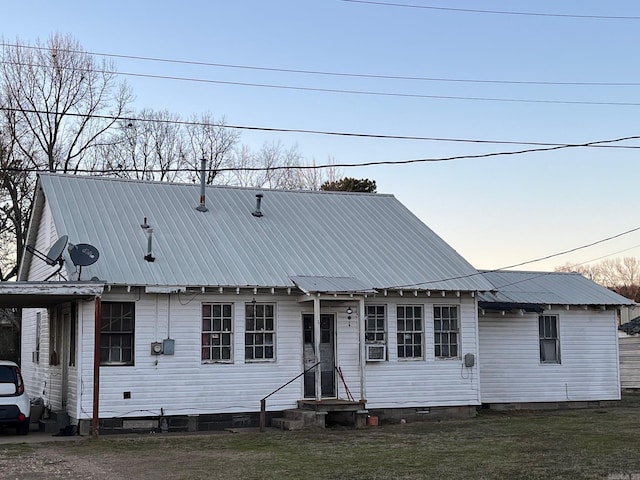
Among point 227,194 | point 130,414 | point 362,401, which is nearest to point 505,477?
point 362,401

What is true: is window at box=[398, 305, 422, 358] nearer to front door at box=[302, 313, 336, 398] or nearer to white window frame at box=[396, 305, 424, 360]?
white window frame at box=[396, 305, 424, 360]

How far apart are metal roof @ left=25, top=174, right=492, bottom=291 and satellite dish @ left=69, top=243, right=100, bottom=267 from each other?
47 cm

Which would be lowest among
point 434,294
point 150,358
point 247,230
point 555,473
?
point 555,473

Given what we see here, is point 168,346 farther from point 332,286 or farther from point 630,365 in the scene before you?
point 630,365

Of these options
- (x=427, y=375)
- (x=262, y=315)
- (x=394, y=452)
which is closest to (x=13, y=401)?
(x=262, y=315)

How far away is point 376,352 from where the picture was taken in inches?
853

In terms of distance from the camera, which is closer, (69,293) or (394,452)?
(394,452)

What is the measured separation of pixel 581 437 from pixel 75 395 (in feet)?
34.6

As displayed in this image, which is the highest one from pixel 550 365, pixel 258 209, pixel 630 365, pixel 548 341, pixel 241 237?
pixel 258 209

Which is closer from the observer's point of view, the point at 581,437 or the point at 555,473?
the point at 555,473

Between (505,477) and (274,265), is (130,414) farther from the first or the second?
(505,477)

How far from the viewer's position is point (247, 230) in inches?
904

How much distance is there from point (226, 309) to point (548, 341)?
32.3ft

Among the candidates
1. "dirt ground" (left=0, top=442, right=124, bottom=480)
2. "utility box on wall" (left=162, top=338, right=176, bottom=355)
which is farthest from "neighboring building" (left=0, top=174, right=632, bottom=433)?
"dirt ground" (left=0, top=442, right=124, bottom=480)
